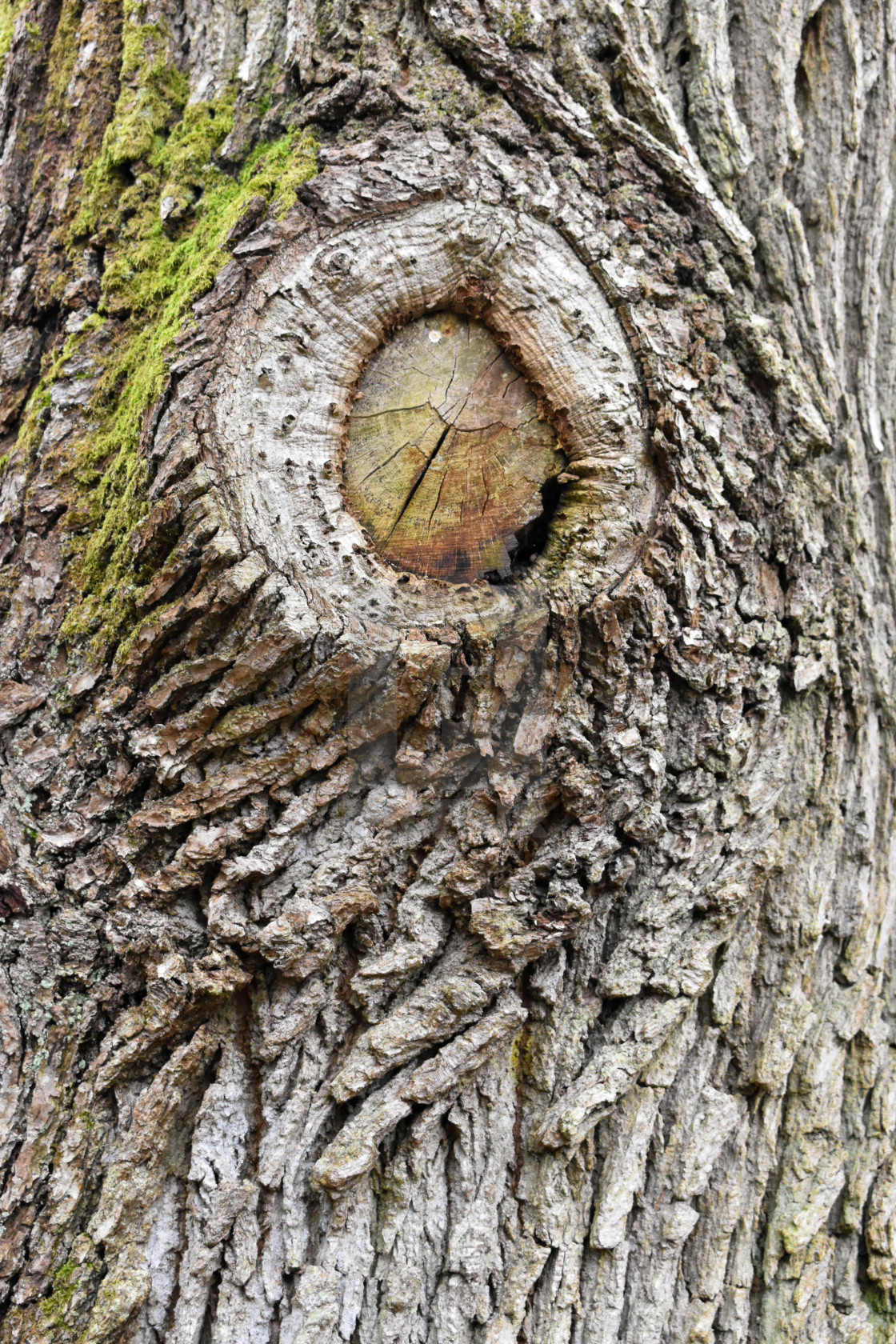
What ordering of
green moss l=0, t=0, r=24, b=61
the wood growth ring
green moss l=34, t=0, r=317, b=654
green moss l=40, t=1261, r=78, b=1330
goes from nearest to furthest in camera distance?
green moss l=40, t=1261, r=78, b=1330 < the wood growth ring < green moss l=34, t=0, r=317, b=654 < green moss l=0, t=0, r=24, b=61

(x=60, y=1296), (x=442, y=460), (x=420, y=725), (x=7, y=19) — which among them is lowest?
(x=60, y=1296)

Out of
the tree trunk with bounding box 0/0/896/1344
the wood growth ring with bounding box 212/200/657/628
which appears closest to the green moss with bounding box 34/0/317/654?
the tree trunk with bounding box 0/0/896/1344

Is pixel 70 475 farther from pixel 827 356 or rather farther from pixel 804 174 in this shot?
pixel 804 174

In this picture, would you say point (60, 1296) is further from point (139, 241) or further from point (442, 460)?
point (139, 241)

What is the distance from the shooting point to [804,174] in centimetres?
234

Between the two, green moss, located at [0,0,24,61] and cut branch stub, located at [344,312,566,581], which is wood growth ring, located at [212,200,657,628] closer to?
cut branch stub, located at [344,312,566,581]

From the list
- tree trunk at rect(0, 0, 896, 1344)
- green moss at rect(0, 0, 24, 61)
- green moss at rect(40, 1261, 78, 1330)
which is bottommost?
green moss at rect(40, 1261, 78, 1330)

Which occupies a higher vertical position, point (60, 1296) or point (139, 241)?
point (139, 241)

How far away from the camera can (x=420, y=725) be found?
1783mm

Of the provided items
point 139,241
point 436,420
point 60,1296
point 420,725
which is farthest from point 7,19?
point 60,1296

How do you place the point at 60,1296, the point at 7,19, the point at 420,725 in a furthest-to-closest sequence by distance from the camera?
the point at 7,19 → the point at 420,725 → the point at 60,1296

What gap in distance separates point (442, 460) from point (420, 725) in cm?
60

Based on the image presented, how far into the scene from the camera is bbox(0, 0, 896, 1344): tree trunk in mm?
1697

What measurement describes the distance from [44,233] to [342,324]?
100cm
